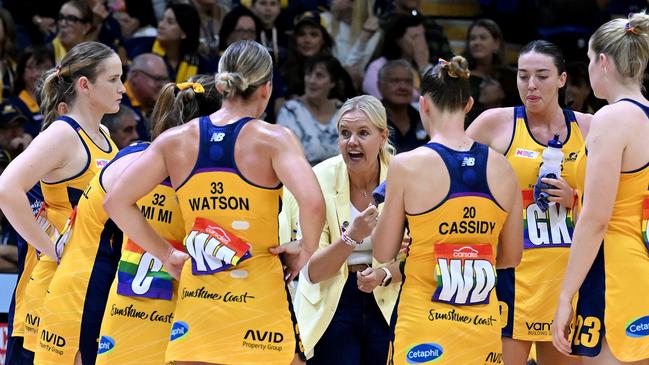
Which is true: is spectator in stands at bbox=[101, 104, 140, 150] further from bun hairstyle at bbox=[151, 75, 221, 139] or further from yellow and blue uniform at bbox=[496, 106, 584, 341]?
yellow and blue uniform at bbox=[496, 106, 584, 341]

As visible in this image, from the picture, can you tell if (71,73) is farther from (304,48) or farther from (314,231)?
(304,48)

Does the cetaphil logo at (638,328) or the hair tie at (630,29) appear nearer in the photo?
the cetaphil logo at (638,328)

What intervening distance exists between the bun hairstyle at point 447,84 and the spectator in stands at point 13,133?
5230mm

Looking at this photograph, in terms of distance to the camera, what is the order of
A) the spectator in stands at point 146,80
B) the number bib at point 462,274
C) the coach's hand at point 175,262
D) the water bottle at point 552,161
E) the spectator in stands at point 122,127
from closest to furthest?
the number bib at point 462,274
the coach's hand at point 175,262
the water bottle at point 552,161
the spectator in stands at point 122,127
the spectator in stands at point 146,80

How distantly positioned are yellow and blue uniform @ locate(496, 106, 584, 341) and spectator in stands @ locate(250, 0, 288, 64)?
195 inches

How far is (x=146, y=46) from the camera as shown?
32.2 ft

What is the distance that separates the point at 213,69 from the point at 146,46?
71 cm

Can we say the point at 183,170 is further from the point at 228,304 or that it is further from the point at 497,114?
the point at 497,114

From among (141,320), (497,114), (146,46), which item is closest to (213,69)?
(146,46)

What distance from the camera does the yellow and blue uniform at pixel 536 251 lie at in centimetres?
527

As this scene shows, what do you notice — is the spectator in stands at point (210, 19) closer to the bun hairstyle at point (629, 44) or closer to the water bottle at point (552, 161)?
the water bottle at point (552, 161)

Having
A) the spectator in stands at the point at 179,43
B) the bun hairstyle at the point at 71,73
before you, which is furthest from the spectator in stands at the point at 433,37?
the bun hairstyle at the point at 71,73

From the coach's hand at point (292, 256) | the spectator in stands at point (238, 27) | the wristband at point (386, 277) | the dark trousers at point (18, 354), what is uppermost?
the coach's hand at point (292, 256)

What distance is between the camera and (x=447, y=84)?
4.36 meters
